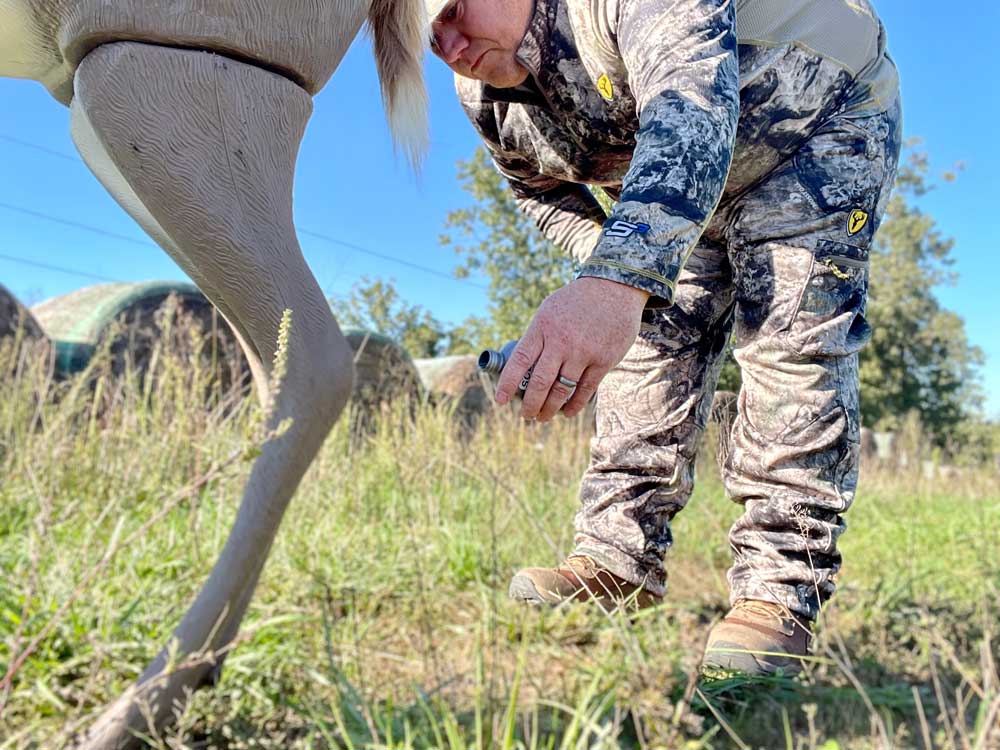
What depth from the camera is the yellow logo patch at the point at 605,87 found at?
174 centimetres

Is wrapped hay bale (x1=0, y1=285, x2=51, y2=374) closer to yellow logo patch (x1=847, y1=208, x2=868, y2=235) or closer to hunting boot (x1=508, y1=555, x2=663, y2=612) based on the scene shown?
hunting boot (x1=508, y1=555, x2=663, y2=612)

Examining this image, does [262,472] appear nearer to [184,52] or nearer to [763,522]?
[184,52]

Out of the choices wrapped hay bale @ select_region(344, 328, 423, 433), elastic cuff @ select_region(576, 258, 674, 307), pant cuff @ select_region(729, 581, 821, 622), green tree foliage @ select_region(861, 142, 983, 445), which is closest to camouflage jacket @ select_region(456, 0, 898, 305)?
elastic cuff @ select_region(576, 258, 674, 307)

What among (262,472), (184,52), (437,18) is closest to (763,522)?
(262,472)

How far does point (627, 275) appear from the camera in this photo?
3.91ft

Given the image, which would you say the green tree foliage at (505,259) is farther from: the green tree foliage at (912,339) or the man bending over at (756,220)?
the green tree foliage at (912,339)

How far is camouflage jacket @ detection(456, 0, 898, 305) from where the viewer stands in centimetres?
125

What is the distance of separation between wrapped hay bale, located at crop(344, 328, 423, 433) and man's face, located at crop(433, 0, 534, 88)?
9.96 ft

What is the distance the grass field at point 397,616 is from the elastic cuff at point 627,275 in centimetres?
40

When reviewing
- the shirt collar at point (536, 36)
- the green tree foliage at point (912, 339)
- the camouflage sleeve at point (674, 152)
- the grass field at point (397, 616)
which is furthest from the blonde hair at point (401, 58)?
the green tree foliage at point (912, 339)

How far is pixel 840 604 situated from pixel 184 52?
10.1ft

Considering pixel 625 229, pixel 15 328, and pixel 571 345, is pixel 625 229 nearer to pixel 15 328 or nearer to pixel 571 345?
pixel 571 345

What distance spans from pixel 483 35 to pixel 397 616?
1.90m

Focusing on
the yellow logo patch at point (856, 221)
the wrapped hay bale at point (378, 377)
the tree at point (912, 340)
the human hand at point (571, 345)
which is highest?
the tree at point (912, 340)
